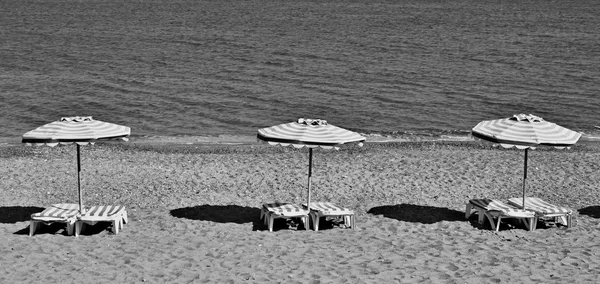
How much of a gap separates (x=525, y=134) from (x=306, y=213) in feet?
14.1

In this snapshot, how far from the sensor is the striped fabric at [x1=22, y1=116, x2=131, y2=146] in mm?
15117

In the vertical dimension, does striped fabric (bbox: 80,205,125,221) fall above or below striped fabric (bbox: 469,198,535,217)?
below

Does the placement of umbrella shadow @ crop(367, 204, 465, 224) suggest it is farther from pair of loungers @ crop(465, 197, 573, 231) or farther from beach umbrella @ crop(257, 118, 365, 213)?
beach umbrella @ crop(257, 118, 365, 213)

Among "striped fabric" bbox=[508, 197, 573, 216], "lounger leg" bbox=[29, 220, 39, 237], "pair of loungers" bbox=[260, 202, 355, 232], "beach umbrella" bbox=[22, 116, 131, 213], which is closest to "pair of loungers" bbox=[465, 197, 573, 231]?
"striped fabric" bbox=[508, 197, 573, 216]

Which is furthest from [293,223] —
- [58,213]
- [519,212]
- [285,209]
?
[58,213]

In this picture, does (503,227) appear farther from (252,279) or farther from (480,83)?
(480,83)

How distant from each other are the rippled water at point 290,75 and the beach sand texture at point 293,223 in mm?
8405

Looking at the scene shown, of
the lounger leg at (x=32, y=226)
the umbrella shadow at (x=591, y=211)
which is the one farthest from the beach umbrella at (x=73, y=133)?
the umbrella shadow at (x=591, y=211)

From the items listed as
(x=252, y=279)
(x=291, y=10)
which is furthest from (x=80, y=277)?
(x=291, y=10)

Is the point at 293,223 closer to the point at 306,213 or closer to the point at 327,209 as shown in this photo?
the point at 306,213

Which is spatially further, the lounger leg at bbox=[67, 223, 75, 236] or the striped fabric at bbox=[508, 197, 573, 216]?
the striped fabric at bbox=[508, 197, 573, 216]

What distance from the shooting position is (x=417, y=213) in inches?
695

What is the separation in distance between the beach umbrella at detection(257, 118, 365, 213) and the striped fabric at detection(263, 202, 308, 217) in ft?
4.29

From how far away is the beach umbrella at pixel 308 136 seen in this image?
15.6 m
